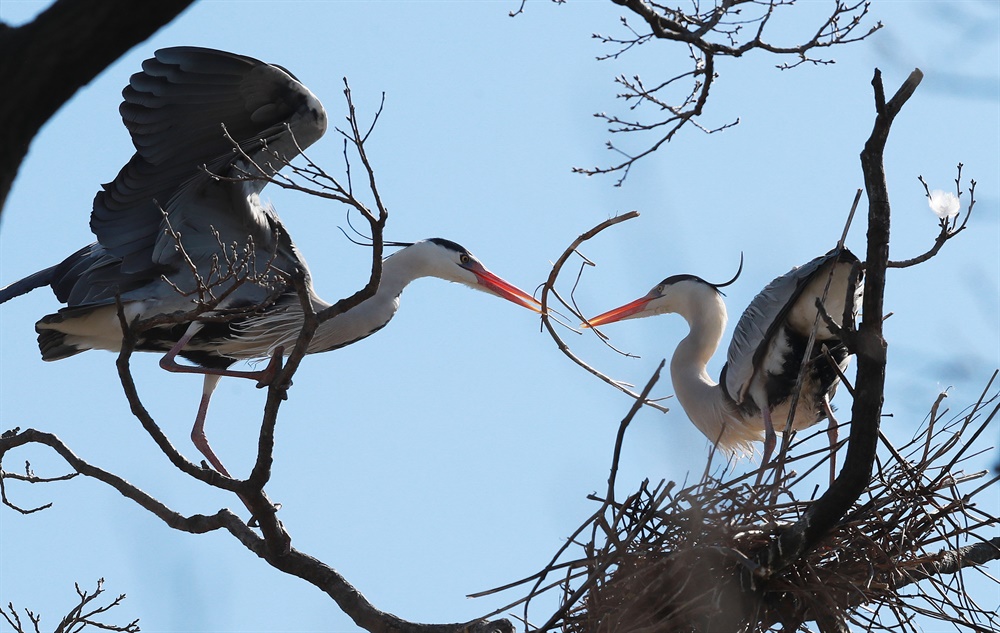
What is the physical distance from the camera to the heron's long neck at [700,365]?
21.4 feet

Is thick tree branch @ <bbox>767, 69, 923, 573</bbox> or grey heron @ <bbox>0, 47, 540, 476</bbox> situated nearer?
thick tree branch @ <bbox>767, 69, 923, 573</bbox>

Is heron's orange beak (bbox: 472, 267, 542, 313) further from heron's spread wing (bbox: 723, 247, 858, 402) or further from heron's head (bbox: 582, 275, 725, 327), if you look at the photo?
heron's spread wing (bbox: 723, 247, 858, 402)

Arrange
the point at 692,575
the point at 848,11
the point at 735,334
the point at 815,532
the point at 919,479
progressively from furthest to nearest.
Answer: the point at 735,334 < the point at 848,11 < the point at 919,479 < the point at 692,575 < the point at 815,532

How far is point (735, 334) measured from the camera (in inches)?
239

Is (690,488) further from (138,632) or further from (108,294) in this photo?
(108,294)

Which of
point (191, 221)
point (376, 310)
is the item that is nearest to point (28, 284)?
point (191, 221)

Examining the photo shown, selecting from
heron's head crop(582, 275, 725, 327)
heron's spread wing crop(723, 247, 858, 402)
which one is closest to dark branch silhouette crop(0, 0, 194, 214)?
heron's spread wing crop(723, 247, 858, 402)

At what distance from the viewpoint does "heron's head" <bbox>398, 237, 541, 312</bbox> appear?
6.77m

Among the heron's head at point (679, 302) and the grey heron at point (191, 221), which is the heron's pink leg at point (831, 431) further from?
the grey heron at point (191, 221)

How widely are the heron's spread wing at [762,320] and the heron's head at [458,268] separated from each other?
1.24 metres

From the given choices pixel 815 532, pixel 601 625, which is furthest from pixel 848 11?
pixel 601 625

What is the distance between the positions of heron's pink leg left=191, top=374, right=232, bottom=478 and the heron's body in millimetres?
2507

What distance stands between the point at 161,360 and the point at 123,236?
618 millimetres

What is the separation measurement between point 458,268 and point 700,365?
4.73 feet
